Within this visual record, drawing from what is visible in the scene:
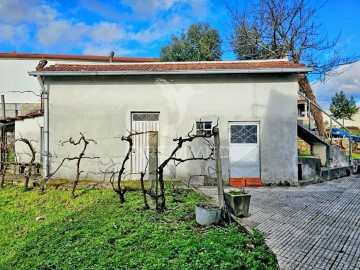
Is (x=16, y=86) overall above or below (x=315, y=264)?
above

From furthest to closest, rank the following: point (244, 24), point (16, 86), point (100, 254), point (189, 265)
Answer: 1. point (16, 86)
2. point (244, 24)
3. point (100, 254)
4. point (189, 265)

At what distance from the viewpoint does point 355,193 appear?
8.46 meters

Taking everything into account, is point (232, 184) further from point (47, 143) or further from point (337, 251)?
point (47, 143)

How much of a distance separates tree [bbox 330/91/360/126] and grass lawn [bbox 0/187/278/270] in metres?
37.8

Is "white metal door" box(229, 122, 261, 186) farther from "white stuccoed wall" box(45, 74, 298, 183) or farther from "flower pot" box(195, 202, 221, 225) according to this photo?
"flower pot" box(195, 202, 221, 225)

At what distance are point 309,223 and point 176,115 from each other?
5538mm

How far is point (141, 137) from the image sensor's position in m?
9.85

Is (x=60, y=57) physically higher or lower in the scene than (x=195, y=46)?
lower

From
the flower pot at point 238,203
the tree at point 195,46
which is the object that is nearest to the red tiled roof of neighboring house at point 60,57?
the tree at point 195,46

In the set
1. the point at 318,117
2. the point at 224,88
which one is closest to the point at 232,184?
the point at 224,88

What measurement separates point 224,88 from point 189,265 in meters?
7.10

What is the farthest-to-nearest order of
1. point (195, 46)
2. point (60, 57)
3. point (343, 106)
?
point (343, 106) → point (195, 46) → point (60, 57)

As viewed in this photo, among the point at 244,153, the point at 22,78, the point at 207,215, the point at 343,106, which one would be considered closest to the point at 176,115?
the point at 244,153

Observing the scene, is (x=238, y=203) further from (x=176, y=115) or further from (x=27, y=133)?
(x=27, y=133)
